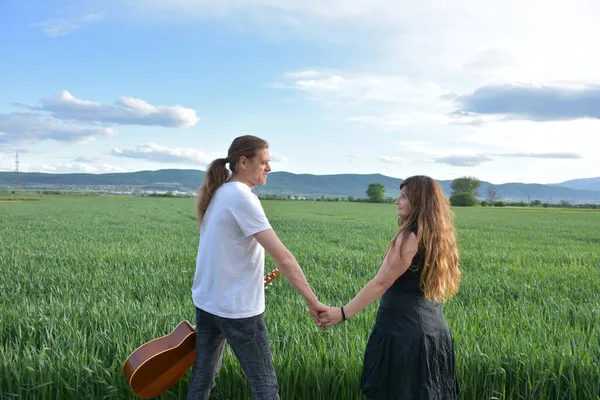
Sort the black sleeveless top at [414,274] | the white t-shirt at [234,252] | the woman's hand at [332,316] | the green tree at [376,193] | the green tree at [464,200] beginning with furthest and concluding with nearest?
1. the green tree at [376,193]
2. the green tree at [464,200]
3. the woman's hand at [332,316]
4. the black sleeveless top at [414,274]
5. the white t-shirt at [234,252]

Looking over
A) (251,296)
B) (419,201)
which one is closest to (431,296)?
(419,201)

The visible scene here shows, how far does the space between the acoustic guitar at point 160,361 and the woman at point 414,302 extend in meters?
1.28

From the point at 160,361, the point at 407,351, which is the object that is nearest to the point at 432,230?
the point at 407,351

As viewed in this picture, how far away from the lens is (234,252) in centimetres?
279

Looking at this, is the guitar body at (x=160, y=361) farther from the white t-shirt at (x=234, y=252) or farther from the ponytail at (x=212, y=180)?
the ponytail at (x=212, y=180)

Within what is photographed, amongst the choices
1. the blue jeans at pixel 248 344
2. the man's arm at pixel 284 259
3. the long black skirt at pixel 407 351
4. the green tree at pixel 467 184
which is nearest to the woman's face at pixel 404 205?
the long black skirt at pixel 407 351

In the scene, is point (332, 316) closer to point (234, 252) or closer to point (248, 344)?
point (248, 344)

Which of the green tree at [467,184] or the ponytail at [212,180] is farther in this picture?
the green tree at [467,184]

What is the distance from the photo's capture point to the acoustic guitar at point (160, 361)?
313cm

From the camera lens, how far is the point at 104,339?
4488mm

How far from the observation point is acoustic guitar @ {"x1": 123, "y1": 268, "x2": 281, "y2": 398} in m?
3.13

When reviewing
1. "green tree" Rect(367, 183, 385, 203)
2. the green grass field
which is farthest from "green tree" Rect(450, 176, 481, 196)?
the green grass field

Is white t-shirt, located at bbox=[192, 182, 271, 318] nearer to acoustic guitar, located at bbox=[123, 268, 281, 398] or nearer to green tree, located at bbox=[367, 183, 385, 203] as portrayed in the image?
acoustic guitar, located at bbox=[123, 268, 281, 398]

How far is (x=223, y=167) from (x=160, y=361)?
142cm
